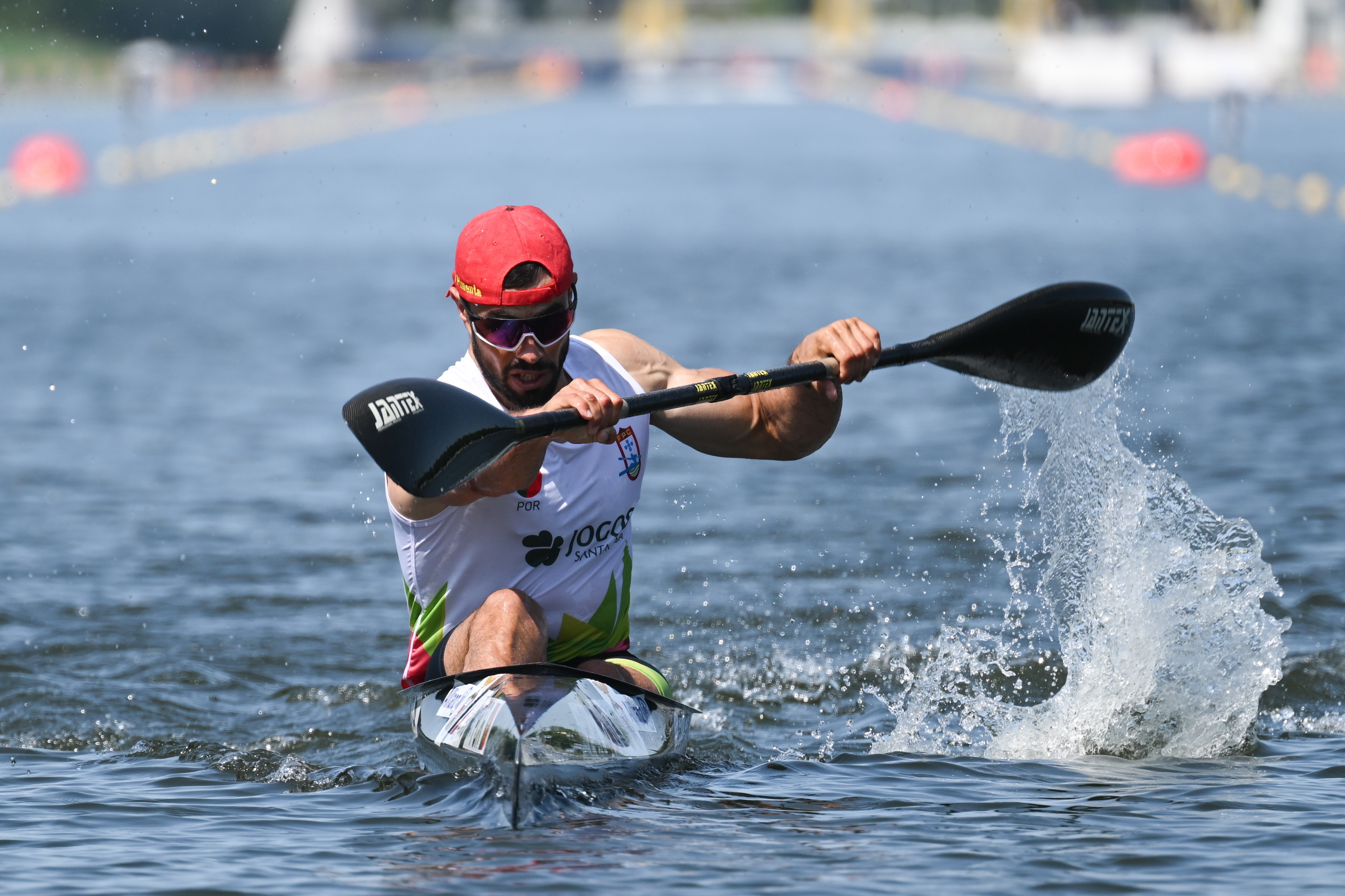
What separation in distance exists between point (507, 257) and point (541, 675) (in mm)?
1180

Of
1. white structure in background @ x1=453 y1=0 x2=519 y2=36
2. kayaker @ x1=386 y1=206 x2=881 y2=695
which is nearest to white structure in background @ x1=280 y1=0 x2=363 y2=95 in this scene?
white structure in background @ x1=453 y1=0 x2=519 y2=36

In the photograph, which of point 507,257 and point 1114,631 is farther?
point 1114,631

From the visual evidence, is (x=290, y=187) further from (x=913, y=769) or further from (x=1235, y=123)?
(x=913, y=769)

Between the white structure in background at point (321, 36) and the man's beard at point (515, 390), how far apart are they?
6589cm

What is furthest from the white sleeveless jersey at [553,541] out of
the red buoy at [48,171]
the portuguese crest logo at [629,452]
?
the red buoy at [48,171]

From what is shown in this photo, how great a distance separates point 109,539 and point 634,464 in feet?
17.5

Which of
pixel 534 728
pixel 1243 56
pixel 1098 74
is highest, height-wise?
pixel 1243 56

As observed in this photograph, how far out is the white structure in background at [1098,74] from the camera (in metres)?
50.4

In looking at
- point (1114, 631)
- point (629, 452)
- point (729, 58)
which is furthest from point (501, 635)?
point (729, 58)

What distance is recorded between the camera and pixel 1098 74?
50.9m

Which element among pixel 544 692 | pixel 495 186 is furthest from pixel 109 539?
pixel 495 186

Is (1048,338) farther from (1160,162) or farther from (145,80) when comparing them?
(145,80)

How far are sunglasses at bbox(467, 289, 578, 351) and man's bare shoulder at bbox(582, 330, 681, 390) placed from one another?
1.44 feet

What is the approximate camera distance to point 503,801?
190 inches
